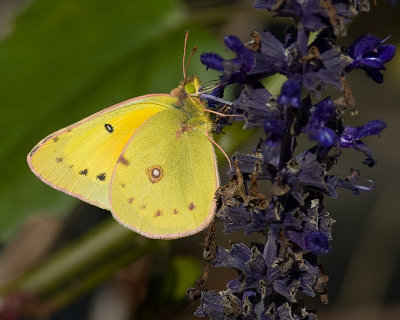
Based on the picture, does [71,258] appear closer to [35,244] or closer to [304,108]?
[35,244]

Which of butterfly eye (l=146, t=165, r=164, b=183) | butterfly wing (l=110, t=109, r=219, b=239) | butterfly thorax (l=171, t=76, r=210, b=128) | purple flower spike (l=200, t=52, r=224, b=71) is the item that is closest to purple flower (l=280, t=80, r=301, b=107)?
purple flower spike (l=200, t=52, r=224, b=71)

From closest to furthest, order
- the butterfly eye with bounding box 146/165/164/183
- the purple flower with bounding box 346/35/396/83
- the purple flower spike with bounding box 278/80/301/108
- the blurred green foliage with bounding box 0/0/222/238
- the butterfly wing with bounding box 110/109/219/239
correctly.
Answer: the purple flower spike with bounding box 278/80/301/108, the purple flower with bounding box 346/35/396/83, the butterfly wing with bounding box 110/109/219/239, the butterfly eye with bounding box 146/165/164/183, the blurred green foliage with bounding box 0/0/222/238

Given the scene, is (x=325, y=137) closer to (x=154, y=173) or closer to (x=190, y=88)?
(x=190, y=88)

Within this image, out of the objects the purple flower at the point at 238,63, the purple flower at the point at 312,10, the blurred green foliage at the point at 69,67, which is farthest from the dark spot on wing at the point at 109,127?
the purple flower at the point at 312,10

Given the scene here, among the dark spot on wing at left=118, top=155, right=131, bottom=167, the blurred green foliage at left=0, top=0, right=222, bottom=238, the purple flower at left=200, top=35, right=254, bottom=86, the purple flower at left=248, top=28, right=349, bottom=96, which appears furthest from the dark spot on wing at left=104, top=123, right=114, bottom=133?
the purple flower at left=248, top=28, right=349, bottom=96

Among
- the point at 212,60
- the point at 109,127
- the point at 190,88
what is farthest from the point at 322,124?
the point at 109,127

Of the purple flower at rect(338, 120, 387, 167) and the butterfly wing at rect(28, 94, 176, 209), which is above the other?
the purple flower at rect(338, 120, 387, 167)

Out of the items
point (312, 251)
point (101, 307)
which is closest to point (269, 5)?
point (312, 251)

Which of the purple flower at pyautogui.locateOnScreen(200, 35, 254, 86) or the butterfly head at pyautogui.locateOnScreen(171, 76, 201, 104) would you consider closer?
the purple flower at pyautogui.locateOnScreen(200, 35, 254, 86)

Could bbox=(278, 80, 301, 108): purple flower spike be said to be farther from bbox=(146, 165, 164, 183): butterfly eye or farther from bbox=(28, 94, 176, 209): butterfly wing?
bbox=(146, 165, 164, 183): butterfly eye

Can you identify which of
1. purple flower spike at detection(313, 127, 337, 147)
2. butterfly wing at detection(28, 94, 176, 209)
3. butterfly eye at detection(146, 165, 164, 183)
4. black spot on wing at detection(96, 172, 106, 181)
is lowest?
butterfly eye at detection(146, 165, 164, 183)

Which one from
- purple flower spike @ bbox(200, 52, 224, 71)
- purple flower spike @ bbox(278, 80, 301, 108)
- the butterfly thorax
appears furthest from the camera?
the butterfly thorax
